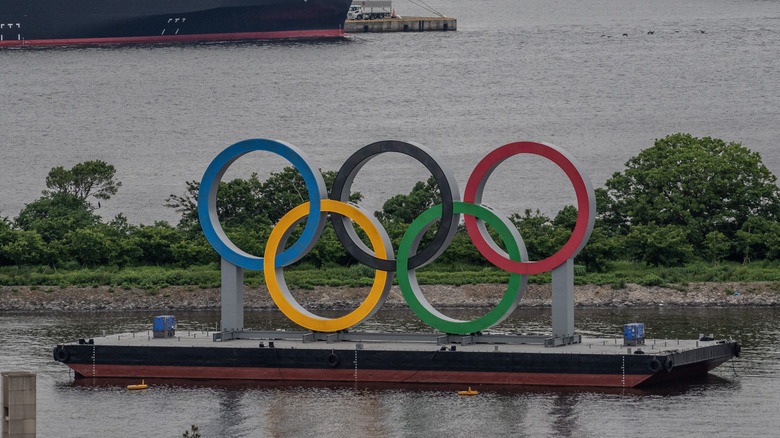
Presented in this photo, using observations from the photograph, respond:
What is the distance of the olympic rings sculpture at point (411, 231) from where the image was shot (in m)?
62.0

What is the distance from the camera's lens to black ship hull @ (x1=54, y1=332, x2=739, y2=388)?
59906mm

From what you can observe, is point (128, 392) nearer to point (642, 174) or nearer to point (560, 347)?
point (560, 347)

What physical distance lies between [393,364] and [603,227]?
42.8m

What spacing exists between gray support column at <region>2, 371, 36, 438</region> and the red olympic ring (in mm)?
28301

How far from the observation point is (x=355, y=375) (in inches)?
2489

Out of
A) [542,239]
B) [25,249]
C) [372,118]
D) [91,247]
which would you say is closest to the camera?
[542,239]

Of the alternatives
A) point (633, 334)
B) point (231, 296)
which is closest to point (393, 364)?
point (231, 296)

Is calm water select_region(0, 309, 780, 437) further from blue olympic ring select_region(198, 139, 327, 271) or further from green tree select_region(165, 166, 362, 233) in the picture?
green tree select_region(165, 166, 362, 233)

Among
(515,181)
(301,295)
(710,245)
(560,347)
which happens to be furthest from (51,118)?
(560,347)

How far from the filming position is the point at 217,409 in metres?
59.3

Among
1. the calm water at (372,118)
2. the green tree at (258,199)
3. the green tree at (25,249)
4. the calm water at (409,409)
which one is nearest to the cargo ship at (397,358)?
the calm water at (409,409)

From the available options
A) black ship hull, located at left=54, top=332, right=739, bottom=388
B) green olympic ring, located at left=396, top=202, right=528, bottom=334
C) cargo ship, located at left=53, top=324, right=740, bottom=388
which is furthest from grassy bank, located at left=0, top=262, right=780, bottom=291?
green olympic ring, located at left=396, top=202, right=528, bottom=334

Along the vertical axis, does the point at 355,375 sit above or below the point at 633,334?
below

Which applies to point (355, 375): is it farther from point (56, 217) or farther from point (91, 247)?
point (56, 217)
